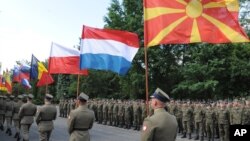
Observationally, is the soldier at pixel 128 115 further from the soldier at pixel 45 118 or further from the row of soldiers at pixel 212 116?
the soldier at pixel 45 118

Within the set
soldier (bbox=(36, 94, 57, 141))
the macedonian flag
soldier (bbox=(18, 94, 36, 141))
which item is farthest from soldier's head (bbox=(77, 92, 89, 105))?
soldier (bbox=(18, 94, 36, 141))

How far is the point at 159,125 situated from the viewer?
5.68 meters

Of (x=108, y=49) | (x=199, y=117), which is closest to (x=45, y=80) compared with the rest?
(x=199, y=117)

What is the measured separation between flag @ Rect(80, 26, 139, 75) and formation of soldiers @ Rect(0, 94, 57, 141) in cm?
219

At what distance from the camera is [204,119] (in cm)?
1933

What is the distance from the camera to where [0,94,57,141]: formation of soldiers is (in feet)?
38.4

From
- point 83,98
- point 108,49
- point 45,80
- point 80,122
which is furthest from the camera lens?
point 45,80

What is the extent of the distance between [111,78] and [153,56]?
32.0 feet

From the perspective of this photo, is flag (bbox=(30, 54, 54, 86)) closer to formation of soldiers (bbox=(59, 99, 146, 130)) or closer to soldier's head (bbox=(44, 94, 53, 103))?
formation of soldiers (bbox=(59, 99, 146, 130))

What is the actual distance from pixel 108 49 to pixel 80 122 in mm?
5650

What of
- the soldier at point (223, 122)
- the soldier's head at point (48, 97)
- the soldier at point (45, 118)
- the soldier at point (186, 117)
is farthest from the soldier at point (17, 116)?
the soldier at point (223, 122)

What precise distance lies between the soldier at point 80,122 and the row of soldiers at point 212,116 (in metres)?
Answer: 8.76

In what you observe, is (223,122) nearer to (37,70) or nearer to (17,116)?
(17,116)

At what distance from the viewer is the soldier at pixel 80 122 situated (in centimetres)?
890
